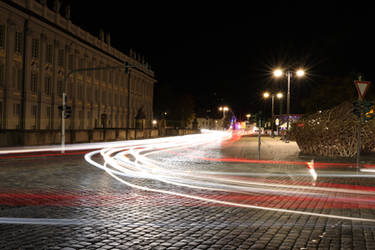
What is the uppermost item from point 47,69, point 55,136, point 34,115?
point 47,69

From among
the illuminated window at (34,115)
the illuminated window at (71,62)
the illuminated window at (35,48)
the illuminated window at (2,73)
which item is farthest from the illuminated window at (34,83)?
the illuminated window at (71,62)

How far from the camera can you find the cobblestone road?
5.19 m

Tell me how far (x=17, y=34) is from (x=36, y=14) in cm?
377

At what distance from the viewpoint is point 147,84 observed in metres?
82.9

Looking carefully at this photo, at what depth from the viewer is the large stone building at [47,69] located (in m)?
35.8

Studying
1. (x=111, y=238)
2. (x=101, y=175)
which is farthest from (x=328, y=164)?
(x=111, y=238)

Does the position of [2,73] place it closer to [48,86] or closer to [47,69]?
[47,69]

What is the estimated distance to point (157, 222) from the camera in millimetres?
6344

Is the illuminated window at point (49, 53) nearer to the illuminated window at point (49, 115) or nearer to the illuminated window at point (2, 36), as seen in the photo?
the illuminated window at point (49, 115)

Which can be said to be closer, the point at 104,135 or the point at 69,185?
the point at 69,185

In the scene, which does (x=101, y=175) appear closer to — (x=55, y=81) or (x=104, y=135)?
(x=104, y=135)

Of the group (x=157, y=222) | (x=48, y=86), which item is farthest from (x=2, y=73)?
(x=157, y=222)

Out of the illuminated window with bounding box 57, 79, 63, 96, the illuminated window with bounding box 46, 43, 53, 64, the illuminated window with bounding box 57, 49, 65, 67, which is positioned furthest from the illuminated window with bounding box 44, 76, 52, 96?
the illuminated window with bounding box 57, 49, 65, 67

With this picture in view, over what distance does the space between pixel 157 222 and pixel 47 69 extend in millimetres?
40525
